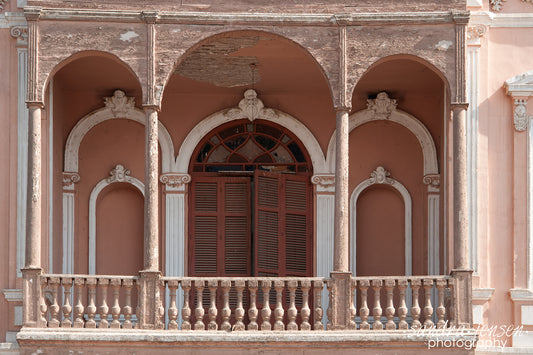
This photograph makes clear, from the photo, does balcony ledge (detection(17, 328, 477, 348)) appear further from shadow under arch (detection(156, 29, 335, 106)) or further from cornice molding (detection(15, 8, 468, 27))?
cornice molding (detection(15, 8, 468, 27))

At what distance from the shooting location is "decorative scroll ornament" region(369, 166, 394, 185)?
2036cm

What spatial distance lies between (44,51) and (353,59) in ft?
12.6

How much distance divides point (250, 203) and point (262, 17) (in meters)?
3.23

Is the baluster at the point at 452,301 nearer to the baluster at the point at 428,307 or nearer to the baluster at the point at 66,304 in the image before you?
the baluster at the point at 428,307

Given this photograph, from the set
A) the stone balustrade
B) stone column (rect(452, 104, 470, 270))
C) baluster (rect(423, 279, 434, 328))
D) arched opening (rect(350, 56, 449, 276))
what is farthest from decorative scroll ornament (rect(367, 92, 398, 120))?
baluster (rect(423, 279, 434, 328))

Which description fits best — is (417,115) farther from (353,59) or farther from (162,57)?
(162,57)

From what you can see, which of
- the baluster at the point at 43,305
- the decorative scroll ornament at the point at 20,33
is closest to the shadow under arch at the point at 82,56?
the decorative scroll ornament at the point at 20,33

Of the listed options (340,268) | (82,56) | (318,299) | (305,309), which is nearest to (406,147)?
(340,268)

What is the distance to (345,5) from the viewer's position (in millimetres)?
18375

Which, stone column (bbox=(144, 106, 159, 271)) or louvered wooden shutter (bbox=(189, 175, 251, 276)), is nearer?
stone column (bbox=(144, 106, 159, 271))

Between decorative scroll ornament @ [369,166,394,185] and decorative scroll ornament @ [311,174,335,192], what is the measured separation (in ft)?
1.82

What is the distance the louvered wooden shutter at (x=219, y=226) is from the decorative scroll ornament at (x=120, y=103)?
1.35 meters

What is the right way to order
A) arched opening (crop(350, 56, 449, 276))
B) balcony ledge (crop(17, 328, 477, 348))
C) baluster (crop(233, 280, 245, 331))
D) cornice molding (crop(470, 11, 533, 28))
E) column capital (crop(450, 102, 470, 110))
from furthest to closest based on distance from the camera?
1. arched opening (crop(350, 56, 449, 276))
2. cornice molding (crop(470, 11, 533, 28))
3. column capital (crop(450, 102, 470, 110))
4. baluster (crop(233, 280, 245, 331))
5. balcony ledge (crop(17, 328, 477, 348))

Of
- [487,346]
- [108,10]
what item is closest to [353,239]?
[487,346]
